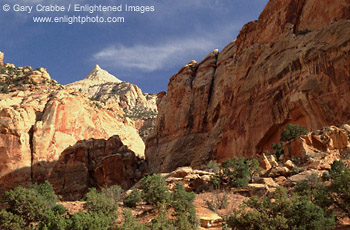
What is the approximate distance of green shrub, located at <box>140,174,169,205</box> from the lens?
80.3 ft

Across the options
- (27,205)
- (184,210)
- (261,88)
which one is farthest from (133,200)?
(261,88)

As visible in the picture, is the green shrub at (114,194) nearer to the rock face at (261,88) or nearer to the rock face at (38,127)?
the rock face at (261,88)

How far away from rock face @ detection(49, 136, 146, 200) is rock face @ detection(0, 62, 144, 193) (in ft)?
7.39

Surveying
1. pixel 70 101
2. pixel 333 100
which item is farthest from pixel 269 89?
pixel 70 101

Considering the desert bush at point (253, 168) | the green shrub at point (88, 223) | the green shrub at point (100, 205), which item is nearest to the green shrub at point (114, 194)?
the green shrub at point (100, 205)

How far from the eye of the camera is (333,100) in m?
32.6

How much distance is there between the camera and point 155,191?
24859mm

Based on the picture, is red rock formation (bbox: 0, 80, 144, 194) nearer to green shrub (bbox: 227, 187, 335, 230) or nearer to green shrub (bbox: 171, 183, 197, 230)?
green shrub (bbox: 171, 183, 197, 230)

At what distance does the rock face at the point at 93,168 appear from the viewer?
180 feet

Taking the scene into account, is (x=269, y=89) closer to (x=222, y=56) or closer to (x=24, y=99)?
(x=222, y=56)

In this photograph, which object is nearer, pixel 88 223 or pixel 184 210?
pixel 88 223

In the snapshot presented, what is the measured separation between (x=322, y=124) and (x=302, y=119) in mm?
2662

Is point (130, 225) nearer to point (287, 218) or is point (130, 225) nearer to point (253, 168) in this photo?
point (287, 218)

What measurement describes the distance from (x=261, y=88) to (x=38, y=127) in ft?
123
